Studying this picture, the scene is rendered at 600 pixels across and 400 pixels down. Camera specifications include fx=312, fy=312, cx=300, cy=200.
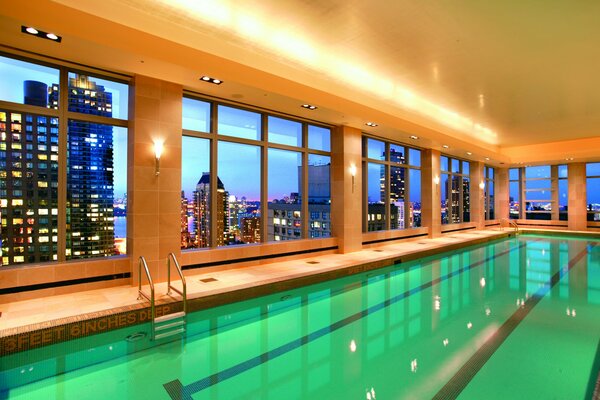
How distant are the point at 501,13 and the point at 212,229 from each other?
5.72 meters

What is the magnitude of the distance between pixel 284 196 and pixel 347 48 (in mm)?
3591

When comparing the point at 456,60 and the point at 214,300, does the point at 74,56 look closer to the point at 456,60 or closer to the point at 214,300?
the point at 214,300

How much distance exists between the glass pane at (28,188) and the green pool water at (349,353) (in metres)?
1.90

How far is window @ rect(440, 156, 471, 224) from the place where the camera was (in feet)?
44.3

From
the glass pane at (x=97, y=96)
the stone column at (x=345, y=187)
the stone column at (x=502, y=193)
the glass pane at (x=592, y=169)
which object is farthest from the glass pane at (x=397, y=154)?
the glass pane at (x=592, y=169)

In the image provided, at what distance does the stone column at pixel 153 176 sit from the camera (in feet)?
16.1

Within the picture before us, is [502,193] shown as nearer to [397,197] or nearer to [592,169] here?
[592,169]

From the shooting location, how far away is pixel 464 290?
5625 millimetres

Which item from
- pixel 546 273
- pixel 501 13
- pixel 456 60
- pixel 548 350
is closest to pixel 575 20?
pixel 501 13

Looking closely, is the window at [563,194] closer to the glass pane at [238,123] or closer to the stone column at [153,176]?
the glass pane at [238,123]

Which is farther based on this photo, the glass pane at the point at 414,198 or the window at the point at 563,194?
the window at the point at 563,194

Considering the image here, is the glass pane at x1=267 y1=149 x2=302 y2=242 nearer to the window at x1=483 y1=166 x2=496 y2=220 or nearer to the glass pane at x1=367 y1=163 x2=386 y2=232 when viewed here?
the glass pane at x1=367 y1=163 x2=386 y2=232

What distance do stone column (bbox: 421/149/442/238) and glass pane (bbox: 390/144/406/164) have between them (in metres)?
1.05

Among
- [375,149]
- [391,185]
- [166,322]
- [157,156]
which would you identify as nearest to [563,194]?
[391,185]
